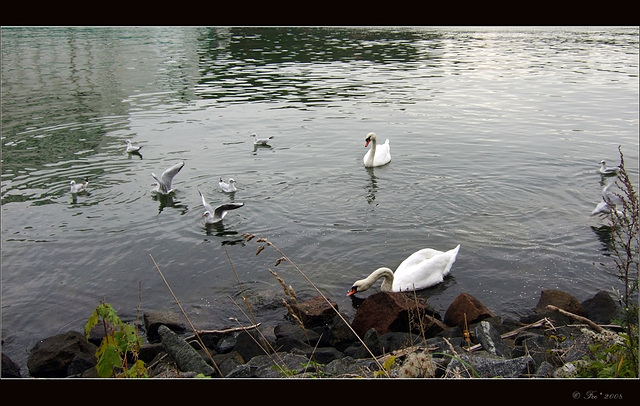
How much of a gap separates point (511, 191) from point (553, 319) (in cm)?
612

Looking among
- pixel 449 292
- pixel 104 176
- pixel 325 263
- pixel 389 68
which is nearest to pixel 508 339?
pixel 449 292

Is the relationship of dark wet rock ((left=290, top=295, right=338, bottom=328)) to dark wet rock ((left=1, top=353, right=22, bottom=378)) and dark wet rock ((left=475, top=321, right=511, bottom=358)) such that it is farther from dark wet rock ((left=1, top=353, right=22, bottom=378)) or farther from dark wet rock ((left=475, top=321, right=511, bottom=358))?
dark wet rock ((left=1, top=353, right=22, bottom=378))

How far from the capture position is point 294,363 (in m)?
6.71

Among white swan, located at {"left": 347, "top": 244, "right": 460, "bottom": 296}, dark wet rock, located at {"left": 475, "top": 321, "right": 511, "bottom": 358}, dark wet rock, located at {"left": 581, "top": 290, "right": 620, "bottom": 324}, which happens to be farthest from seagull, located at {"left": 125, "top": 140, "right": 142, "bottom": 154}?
dark wet rock, located at {"left": 581, "top": 290, "right": 620, "bottom": 324}

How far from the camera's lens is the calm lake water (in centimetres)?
978

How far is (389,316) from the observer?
809 centimetres

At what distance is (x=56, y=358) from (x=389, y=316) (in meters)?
4.36

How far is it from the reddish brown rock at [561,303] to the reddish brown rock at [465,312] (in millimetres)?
758

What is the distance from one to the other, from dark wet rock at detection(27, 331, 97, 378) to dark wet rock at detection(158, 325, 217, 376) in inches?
45.1

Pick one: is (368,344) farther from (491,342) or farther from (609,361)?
(609,361)

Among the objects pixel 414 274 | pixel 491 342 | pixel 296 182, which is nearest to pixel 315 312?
pixel 414 274

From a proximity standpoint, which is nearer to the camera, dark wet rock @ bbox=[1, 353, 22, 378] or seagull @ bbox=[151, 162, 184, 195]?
dark wet rock @ bbox=[1, 353, 22, 378]

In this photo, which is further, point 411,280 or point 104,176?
point 104,176

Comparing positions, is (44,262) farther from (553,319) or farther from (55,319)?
(553,319)
